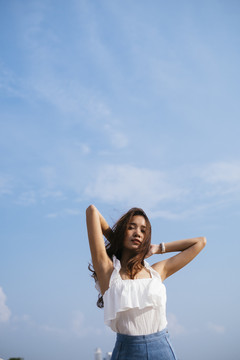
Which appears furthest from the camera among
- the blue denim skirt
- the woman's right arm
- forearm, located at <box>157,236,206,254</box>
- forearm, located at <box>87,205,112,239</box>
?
forearm, located at <box>157,236,206,254</box>

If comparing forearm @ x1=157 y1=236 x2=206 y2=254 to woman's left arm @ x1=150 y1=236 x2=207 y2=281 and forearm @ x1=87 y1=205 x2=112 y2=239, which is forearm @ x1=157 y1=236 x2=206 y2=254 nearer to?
woman's left arm @ x1=150 y1=236 x2=207 y2=281

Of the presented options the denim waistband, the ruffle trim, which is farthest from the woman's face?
the denim waistband

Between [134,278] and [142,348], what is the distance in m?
0.60

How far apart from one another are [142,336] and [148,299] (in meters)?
0.29

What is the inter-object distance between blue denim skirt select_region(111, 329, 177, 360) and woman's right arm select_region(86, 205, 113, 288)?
55 centimetres

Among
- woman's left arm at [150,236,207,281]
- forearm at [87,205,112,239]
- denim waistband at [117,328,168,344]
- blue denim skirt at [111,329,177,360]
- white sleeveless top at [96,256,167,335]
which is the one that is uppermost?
forearm at [87,205,112,239]

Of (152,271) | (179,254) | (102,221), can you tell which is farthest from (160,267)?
(102,221)

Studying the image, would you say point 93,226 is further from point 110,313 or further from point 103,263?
point 110,313

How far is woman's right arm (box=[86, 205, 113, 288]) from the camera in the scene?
3445 millimetres

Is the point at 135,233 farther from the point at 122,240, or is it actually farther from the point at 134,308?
the point at 134,308

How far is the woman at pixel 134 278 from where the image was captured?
3.15 meters

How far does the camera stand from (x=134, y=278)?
3469mm

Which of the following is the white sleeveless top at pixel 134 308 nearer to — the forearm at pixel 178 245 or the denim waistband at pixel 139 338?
the denim waistband at pixel 139 338

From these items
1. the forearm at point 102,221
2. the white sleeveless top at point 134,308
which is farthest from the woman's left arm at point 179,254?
the forearm at point 102,221
